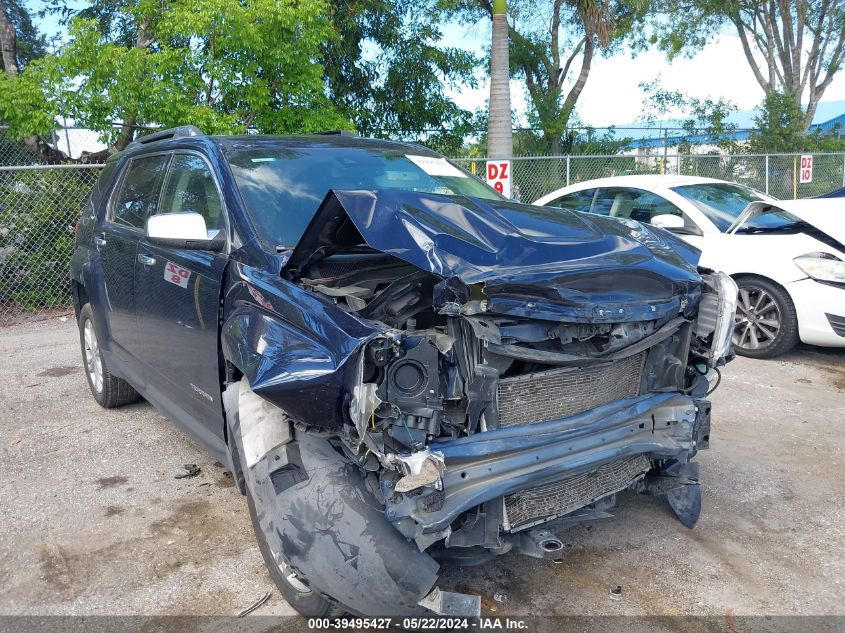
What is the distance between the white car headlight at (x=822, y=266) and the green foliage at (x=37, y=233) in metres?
8.70

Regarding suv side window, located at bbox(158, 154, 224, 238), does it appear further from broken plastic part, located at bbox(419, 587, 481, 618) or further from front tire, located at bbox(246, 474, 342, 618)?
broken plastic part, located at bbox(419, 587, 481, 618)

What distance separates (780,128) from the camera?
1925 centimetres

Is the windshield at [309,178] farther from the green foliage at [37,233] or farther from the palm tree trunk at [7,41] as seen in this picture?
the palm tree trunk at [7,41]

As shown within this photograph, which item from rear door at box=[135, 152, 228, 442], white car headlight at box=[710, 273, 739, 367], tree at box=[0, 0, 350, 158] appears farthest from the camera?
tree at box=[0, 0, 350, 158]

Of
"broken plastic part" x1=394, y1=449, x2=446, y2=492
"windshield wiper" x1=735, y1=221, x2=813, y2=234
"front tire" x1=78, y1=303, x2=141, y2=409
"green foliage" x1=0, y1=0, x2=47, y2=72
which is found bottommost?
"front tire" x1=78, y1=303, x2=141, y2=409

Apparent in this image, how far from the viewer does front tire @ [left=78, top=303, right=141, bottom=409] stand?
5.53 m

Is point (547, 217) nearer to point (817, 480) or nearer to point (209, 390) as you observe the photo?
point (209, 390)

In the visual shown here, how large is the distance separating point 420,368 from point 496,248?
0.65 m

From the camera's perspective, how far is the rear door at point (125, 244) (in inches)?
181

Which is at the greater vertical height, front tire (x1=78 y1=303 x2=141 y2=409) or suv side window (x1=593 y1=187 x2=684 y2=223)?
suv side window (x1=593 y1=187 x2=684 y2=223)

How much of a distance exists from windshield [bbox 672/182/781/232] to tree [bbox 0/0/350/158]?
5413 mm

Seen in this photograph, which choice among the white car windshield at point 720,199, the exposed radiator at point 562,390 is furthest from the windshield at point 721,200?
the exposed radiator at point 562,390

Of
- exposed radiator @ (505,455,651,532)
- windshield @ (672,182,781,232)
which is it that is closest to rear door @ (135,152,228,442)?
exposed radiator @ (505,455,651,532)

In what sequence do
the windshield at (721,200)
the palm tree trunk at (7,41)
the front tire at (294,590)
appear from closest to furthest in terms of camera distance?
1. the front tire at (294,590)
2. the windshield at (721,200)
3. the palm tree trunk at (7,41)
